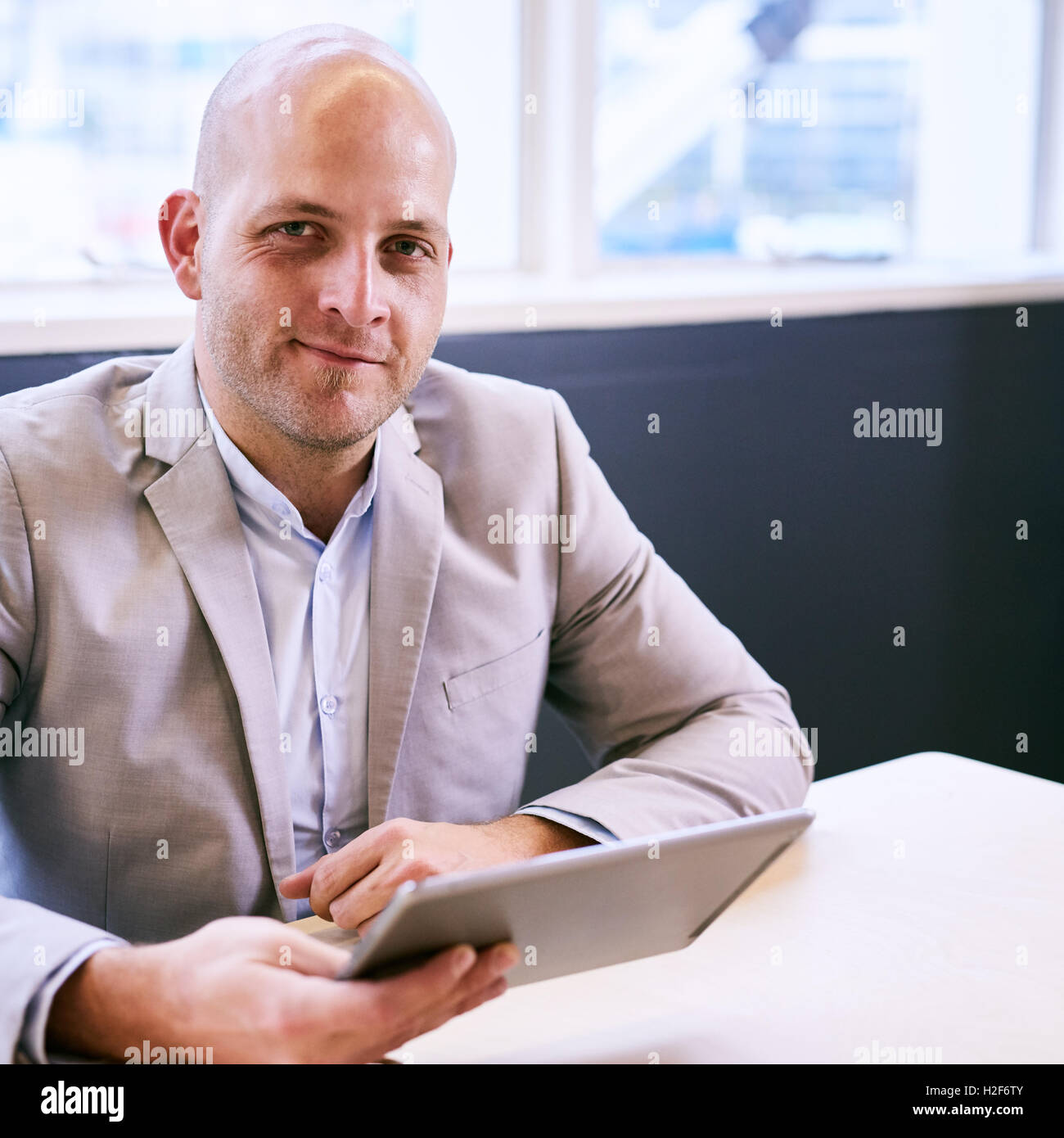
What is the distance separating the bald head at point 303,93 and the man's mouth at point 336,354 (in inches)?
7.8

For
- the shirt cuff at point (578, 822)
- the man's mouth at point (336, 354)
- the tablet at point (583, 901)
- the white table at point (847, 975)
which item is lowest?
the white table at point (847, 975)

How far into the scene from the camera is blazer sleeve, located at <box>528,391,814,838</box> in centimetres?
144

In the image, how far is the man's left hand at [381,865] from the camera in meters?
1.14

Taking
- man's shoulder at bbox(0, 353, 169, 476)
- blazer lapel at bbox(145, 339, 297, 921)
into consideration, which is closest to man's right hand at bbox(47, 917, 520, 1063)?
blazer lapel at bbox(145, 339, 297, 921)

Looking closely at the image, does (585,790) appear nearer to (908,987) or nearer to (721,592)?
(908,987)

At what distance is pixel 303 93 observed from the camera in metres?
1.35

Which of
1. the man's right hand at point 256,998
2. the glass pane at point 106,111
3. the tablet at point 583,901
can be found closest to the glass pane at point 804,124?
the glass pane at point 106,111

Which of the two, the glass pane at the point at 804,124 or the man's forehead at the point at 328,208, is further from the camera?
the glass pane at the point at 804,124

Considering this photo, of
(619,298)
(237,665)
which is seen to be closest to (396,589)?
(237,665)

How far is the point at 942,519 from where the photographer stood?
9.72 ft

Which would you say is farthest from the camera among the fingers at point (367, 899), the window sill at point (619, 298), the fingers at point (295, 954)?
the window sill at point (619, 298)

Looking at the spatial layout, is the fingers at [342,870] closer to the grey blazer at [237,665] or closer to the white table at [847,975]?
the white table at [847,975]

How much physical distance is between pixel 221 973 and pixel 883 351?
2.25m

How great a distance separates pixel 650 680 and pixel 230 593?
518 millimetres
